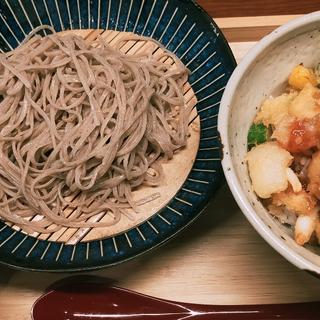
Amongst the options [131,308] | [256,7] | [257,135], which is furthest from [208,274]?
[256,7]

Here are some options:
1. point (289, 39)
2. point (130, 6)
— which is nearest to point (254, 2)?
point (130, 6)

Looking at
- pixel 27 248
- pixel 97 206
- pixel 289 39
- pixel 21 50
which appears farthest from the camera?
pixel 21 50

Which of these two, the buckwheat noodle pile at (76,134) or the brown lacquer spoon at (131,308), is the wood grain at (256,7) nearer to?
the buckwheat noodle pile at (76,134)

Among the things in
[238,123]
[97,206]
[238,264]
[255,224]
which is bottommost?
[238,264]

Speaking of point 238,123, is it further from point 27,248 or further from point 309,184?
point 27,248

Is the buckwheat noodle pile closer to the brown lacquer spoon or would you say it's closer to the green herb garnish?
the brown lacquer spoon

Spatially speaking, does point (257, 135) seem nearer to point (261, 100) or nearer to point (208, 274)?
point (261, 100)
